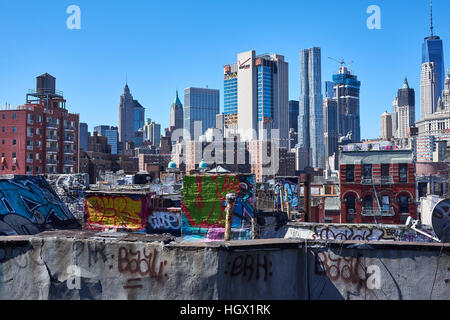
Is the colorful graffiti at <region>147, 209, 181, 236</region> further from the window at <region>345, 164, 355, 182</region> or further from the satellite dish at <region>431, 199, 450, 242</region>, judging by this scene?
the window at <region>345, 164, 355, 182</region>

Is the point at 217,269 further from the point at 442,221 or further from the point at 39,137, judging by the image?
the point at 39,137

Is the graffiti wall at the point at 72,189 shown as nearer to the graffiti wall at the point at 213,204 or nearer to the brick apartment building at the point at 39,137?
the graffiti wall at the point at 213,204

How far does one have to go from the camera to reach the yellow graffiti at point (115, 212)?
21641 mm

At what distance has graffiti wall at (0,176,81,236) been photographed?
13.6 metres

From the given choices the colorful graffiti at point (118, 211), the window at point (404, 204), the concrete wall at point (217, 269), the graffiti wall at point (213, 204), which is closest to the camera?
the concrete wall at point (217, 269)

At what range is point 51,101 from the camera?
92.7m

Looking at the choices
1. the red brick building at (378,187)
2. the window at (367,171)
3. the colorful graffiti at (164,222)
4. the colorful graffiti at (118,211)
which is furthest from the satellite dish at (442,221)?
the window at (367,171)

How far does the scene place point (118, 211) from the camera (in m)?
21.8

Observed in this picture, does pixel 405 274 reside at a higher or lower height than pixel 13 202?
lower

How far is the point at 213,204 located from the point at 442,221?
35.3 ft

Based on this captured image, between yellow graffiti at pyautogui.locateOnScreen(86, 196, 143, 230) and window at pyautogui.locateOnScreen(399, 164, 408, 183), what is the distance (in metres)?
28.4
